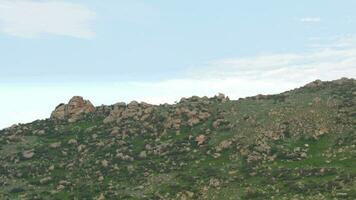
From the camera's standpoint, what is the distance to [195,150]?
79.9 m

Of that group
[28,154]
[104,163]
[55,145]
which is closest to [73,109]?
[55,145]

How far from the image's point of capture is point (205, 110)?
95.8 m

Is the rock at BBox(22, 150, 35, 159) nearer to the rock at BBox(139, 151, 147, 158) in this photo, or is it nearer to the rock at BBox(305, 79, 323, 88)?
the rock at BBox(139, 151, 147, 158)

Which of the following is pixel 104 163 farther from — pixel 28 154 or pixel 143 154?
pixel 28 154

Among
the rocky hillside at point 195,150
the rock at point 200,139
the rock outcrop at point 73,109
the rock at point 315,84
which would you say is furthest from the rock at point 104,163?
the rock at point 315,84

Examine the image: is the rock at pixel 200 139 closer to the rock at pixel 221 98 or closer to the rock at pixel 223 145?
the rock at pixel 223 145

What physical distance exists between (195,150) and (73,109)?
37.8 metres

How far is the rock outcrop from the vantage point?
107681 millimetres

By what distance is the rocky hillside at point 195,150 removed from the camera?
210 feet

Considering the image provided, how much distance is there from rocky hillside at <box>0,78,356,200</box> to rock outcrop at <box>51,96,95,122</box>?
262mm

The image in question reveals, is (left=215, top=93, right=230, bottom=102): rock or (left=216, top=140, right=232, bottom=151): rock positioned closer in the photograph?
(left=216, top=140, right=232, bottom=151): rock

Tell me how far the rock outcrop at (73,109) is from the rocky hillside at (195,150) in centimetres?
26

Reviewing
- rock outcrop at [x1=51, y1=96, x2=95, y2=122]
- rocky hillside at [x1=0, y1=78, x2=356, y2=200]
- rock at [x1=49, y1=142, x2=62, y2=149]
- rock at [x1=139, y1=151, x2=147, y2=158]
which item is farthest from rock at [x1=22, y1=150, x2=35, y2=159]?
rock at [x1=139, y1=151, x2=147, y2=158]

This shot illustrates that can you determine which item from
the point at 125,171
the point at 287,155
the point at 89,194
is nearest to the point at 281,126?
the point at 287,155
